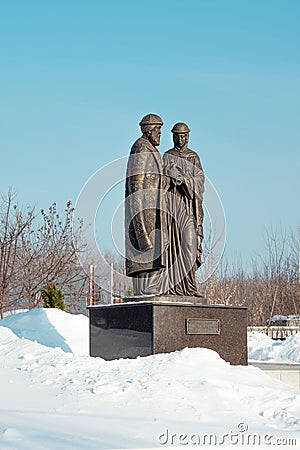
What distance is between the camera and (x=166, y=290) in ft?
30.8

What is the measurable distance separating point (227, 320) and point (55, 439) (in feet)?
14.3

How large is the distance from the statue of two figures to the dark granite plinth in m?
0.46

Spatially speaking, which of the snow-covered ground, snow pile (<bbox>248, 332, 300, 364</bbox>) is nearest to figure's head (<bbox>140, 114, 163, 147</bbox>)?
the snow-covered ground

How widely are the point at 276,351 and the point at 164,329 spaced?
5556 mm

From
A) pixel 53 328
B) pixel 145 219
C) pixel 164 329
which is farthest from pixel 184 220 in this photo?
pixel 53 328

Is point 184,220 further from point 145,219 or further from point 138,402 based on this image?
point 138,402

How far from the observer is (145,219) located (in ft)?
31.2

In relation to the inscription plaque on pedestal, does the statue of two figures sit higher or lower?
higher

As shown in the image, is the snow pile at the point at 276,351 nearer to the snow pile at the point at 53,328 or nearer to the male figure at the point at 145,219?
the snow pile at the point at 53,328

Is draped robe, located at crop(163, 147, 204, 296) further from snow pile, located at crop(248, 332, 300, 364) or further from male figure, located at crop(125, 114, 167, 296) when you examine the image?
snow pile, located at crop(248, 332, 300, 364)

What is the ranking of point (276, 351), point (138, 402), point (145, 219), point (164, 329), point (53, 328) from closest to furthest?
point (138, 402)
point (164, 329)
point (145, 219)
point (53, 328)
point (276, 351)

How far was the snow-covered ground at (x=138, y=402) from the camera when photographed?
5.64m

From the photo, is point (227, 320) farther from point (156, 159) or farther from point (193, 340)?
point (156, 159)

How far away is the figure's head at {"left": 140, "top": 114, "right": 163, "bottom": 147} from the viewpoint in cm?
975
